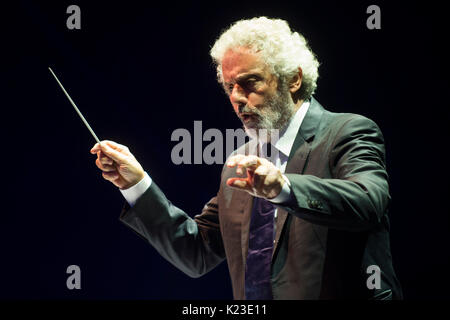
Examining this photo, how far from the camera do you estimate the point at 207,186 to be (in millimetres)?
2652

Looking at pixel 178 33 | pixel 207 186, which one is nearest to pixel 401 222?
pixel 207 186

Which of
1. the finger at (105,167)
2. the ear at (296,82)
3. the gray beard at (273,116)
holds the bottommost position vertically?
the finger at (105,167)

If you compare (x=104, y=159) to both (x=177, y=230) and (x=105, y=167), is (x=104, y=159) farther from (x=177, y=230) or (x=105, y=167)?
(x=177, y=230)

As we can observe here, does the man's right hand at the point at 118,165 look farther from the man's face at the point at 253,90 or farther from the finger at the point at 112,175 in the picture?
the man's face at the point at 253,90

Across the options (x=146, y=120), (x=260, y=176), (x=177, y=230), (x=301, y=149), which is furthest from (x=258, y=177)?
(x=146, y=120)

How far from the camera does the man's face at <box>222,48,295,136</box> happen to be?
1465mm

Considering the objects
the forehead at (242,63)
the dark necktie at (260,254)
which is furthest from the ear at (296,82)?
the dark necktie at (260,254)

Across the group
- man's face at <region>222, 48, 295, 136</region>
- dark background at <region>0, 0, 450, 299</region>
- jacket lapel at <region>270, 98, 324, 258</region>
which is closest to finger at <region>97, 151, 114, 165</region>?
man's face at <region>222, 48, 295, 136</region>

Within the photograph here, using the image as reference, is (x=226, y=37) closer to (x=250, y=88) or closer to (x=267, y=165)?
(x=250, y=88)

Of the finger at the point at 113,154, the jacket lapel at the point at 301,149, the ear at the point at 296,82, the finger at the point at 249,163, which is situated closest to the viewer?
the finger at the point at 249,163

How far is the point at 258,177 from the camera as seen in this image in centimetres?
100

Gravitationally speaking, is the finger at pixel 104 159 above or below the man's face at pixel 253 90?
below

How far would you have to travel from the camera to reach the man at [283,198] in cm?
107

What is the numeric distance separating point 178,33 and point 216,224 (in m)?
1.29
